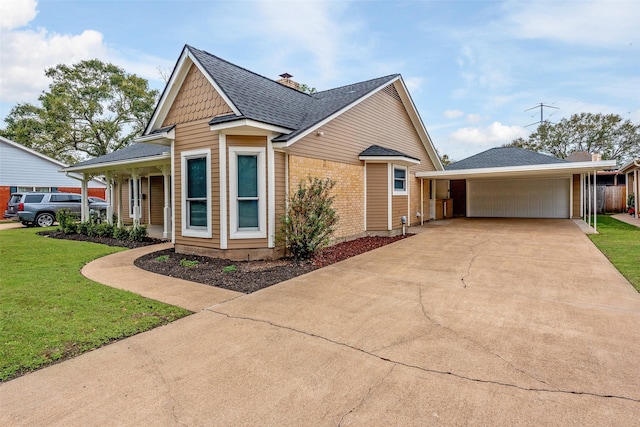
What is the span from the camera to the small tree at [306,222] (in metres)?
7.62

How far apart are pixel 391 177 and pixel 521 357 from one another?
894 centimetres

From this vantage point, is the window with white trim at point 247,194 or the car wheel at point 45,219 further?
the car wheel at point 45,219

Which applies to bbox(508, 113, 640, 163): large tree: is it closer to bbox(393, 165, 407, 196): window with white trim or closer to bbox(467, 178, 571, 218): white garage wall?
bbox(467, 178, 571, 218): white garage wall

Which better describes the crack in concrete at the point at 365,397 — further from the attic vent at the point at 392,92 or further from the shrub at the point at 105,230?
the shrub at the point at 105,230

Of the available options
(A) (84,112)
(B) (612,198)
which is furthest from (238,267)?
(A) (84,112)

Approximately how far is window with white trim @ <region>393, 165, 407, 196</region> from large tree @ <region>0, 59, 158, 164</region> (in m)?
27.9

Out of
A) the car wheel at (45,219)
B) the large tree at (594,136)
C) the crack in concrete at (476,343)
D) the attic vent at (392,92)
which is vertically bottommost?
the crack in concrete at (476,343)

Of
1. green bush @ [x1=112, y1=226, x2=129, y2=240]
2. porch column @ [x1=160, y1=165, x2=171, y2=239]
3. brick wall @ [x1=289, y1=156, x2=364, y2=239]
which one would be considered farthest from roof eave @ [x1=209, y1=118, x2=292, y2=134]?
green bush @ [x1=112, y1=226, x2=129, y2=240]

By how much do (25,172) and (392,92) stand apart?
25884 millimetres

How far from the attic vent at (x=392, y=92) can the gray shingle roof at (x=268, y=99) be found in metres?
0.64

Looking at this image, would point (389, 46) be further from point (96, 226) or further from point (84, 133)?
point (84, 133)

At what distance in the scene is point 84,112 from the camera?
2869cm

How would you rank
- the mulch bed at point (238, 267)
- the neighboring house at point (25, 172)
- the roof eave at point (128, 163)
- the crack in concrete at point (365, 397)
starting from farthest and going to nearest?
the neighboring house at point (25, 172) < the roof eave at point (128, 163) < the mulch bed at point (238, 267) < the crack in concrete at point (365, 397)

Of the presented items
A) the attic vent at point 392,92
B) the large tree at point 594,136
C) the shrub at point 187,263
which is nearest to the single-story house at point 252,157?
the shrub at point 187,263
